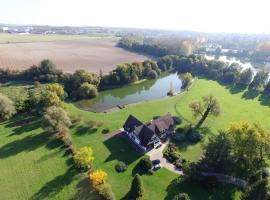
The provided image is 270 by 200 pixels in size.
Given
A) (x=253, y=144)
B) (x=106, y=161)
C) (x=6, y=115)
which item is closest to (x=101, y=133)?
(x=106, y=161)

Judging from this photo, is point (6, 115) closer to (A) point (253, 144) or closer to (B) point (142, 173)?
(B) point (142, 173)

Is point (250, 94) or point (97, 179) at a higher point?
point (97, 179)

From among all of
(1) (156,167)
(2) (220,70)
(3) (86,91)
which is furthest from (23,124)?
(2) (220,70)

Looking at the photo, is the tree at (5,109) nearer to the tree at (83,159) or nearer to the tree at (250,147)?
the tree at (83,159)

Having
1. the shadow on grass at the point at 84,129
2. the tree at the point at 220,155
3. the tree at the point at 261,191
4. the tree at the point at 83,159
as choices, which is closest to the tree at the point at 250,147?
the tree at the point at 220,155

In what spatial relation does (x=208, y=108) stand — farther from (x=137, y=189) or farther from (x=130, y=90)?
(x=130, y=90)
